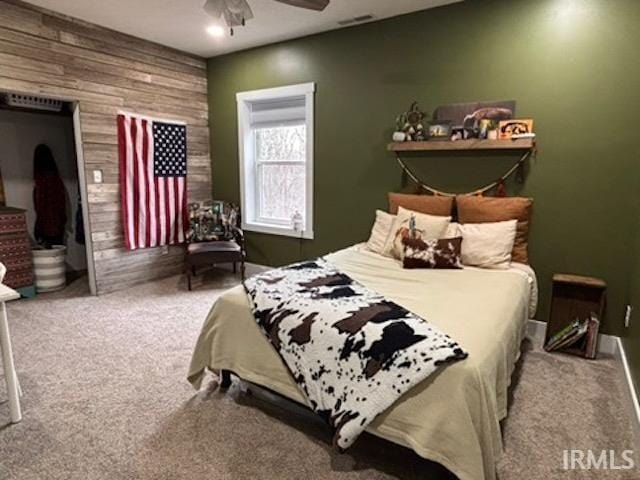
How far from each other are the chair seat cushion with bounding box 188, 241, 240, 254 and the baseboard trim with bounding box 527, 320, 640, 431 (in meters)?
2.96

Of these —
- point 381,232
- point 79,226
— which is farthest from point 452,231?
point 79,226

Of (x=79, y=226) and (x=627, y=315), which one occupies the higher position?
(x=79, y=226)

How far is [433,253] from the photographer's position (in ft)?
9.37

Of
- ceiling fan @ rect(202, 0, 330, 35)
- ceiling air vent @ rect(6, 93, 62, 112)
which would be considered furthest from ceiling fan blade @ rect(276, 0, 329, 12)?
ceiling air vent @ rect(6, 93, 62, 112)

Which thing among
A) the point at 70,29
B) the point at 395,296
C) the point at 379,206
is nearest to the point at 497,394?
the point at 395,296

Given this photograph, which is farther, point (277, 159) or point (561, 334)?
point (277, 159)

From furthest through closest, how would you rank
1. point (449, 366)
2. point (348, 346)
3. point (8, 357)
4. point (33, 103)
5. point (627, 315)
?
point (33, 103) → point (627, 315) → point (8, 357) → point (348, 346) → point (449, 366)

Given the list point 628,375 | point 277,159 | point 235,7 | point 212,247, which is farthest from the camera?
point 277,159

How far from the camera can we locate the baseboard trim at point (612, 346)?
2.16 metres

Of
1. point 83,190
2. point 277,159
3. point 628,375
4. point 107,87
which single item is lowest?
point 628,375

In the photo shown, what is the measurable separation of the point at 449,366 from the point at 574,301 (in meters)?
1.94

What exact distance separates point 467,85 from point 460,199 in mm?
953

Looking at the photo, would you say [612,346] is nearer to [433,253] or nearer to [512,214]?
[512,214]

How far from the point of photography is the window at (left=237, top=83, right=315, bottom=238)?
4316 millimetres
